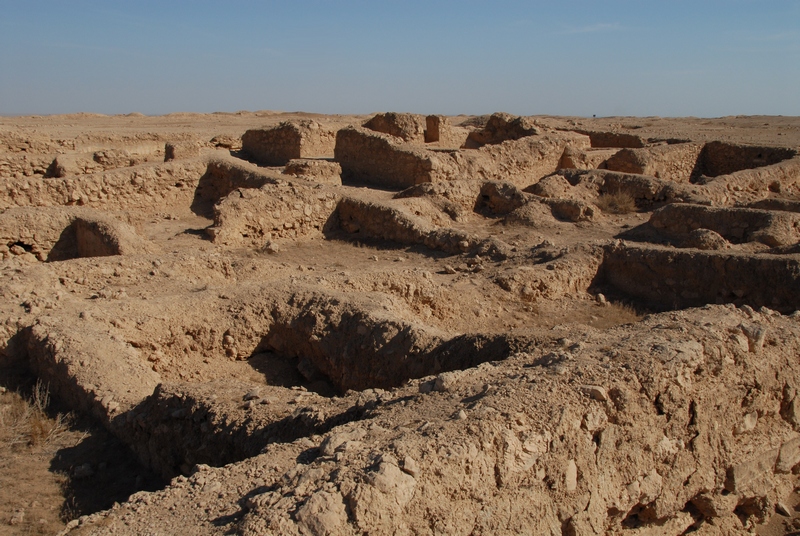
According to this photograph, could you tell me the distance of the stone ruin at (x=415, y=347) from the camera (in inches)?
117

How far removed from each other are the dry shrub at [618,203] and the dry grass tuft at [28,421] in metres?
Answer: 10.1

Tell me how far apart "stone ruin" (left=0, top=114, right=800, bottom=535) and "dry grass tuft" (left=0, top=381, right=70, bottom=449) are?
0.61 ft

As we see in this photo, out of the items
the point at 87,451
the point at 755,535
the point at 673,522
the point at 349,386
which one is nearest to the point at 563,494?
the point at 673,522

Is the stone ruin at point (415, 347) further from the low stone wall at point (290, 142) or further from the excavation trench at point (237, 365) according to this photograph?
the low stone wall at point (290, 142)

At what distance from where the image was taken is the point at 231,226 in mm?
9859

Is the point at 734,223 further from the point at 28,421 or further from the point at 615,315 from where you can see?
the point at 28,421

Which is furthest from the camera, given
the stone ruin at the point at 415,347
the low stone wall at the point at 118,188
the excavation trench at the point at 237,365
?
the low stone wall at the point at 118,188

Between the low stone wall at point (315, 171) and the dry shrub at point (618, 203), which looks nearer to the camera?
the dry shrub at point (618, 203)

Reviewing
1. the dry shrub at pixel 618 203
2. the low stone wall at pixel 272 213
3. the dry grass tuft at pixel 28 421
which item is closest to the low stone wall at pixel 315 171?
the low stone wall at pixel 272 213

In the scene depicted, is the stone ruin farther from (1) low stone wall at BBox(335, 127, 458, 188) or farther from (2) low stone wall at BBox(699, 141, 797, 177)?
(2) low stone wall at BBox(699, 141, 797, 177)

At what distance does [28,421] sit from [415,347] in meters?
2.89

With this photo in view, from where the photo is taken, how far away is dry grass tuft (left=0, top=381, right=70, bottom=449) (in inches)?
171

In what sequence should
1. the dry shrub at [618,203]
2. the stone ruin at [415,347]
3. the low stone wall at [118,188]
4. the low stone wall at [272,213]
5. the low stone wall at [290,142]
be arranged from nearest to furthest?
the stone ruin at [415,347] → the low stone wall at [272,213] → the low stone wall at [118,188] → the dry shrub at [618,203] → the low stone wall at [290,142]

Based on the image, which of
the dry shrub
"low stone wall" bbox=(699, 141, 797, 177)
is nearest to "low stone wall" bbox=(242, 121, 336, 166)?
the dry shrub
